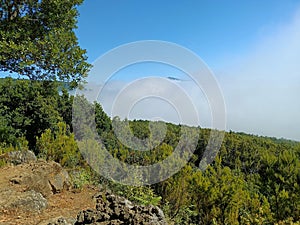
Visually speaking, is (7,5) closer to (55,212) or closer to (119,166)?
(119,166)

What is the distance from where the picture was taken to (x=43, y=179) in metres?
5.47

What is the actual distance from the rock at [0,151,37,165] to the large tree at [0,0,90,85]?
6.29 feet

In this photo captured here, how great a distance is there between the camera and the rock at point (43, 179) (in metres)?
5.32

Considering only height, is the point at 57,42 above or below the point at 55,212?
above

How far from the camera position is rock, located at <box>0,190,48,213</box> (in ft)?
14.5

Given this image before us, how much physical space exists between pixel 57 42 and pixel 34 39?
2.42ft

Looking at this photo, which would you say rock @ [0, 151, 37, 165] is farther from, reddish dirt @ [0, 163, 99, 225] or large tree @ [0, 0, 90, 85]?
large tree @ [0, 0, 90, 85]

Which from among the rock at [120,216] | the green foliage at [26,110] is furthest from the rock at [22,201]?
the green foliage at [26,110]

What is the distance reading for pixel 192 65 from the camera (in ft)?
15.9

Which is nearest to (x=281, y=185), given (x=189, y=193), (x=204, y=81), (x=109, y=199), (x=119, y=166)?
(x=189, y=193)

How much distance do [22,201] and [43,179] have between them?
3.18ft

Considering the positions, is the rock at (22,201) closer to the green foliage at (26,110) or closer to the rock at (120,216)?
the rock at (120,216)

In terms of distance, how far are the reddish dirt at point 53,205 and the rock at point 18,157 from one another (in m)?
0.43

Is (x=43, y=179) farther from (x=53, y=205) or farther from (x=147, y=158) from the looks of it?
(x=147, y=158)
